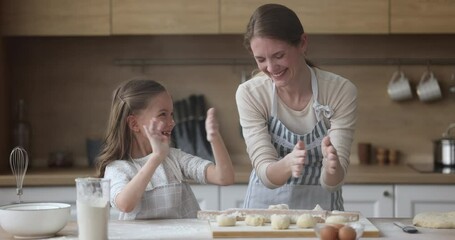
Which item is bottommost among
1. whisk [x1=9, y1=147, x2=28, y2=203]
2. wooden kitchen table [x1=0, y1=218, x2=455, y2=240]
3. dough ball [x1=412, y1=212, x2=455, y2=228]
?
wooden kitchen table [x1=0, y1=218, x2=455, y2=240]

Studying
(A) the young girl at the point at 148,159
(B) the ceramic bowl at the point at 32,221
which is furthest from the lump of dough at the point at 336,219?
(B) the ceramic bowl at the point at 32,221

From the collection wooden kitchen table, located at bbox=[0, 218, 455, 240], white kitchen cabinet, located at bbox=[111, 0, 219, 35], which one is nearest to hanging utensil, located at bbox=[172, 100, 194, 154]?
white kitchen cabinet, located at bbox=[111, 0, 219, 35]

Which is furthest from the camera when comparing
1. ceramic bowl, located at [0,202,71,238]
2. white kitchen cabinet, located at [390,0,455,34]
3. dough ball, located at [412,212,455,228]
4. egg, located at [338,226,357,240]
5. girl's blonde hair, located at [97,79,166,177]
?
white kitchen cabinet, located at [390,0,455,34]

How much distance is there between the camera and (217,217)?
6.07 feet

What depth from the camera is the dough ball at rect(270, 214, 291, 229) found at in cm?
179

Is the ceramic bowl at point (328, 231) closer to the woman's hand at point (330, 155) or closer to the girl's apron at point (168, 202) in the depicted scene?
the woman's hand at point (330, 155)

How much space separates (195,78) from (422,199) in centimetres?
120

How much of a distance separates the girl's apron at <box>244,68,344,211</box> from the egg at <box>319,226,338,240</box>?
0.71 meters

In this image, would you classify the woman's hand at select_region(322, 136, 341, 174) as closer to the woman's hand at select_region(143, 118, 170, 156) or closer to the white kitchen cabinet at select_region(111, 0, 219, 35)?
the woman's hand at select_region(143, 118, 170, 156)

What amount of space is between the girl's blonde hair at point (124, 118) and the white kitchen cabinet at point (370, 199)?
1.32 meters

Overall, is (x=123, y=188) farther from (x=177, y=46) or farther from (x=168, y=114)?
(x=177, y=46)

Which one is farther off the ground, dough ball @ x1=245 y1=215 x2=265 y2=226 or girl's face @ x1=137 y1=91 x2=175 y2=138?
girl's face @ x1=137 y1=91 x2=175 y2=138

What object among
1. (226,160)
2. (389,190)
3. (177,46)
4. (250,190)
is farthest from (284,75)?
(177,46)

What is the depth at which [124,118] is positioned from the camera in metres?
2.23
